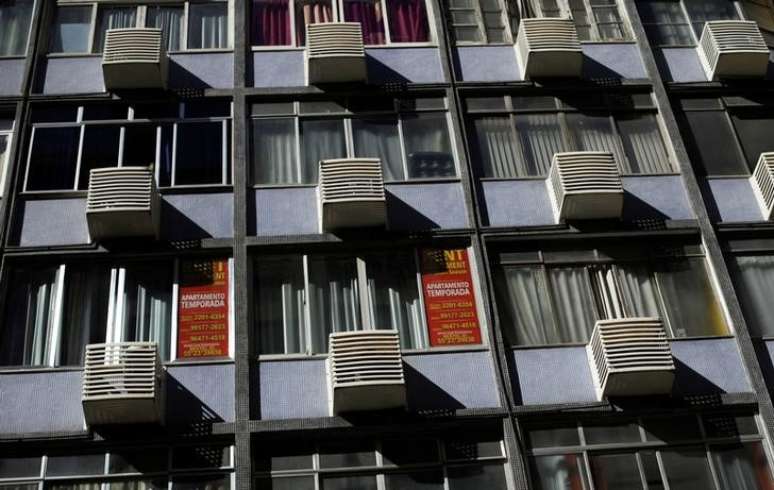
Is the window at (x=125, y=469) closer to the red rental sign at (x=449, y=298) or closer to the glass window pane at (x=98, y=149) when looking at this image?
the red rental sign at (x=449, y=298)

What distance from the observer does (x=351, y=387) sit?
54.6 ft

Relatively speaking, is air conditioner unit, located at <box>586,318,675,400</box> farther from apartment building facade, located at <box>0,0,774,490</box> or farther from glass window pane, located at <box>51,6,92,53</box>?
glass window pane, located at <box>51,6,92,53</box>

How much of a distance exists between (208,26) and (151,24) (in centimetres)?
133

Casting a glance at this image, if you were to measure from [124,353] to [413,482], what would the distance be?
5.34m

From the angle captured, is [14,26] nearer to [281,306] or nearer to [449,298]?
[281,306]

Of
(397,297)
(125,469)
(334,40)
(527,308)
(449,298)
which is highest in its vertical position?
(334,40)

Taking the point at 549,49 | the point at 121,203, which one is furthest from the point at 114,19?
the point at 549,49

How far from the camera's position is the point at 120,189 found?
1845 cm

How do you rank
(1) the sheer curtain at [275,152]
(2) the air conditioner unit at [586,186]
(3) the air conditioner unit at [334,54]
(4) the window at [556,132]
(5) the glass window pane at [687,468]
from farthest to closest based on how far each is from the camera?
(3) the air conditioner unit at [334,54] → (4) the window at [556,132] → (1) the sheer curtain at [275,152] → (2) the air conditioner unit at [586,186] → (5) the glass window pane at [687,468]

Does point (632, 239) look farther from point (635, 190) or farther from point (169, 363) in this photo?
point (169, 363)

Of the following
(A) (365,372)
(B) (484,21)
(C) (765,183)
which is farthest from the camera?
Result: (B) (484,21)

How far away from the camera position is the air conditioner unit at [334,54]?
2134 centimetres

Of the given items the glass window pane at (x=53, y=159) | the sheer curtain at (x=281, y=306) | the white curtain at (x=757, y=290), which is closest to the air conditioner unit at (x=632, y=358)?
the white curtain at (x=757, y=290)

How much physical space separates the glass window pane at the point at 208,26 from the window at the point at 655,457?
11395mm
